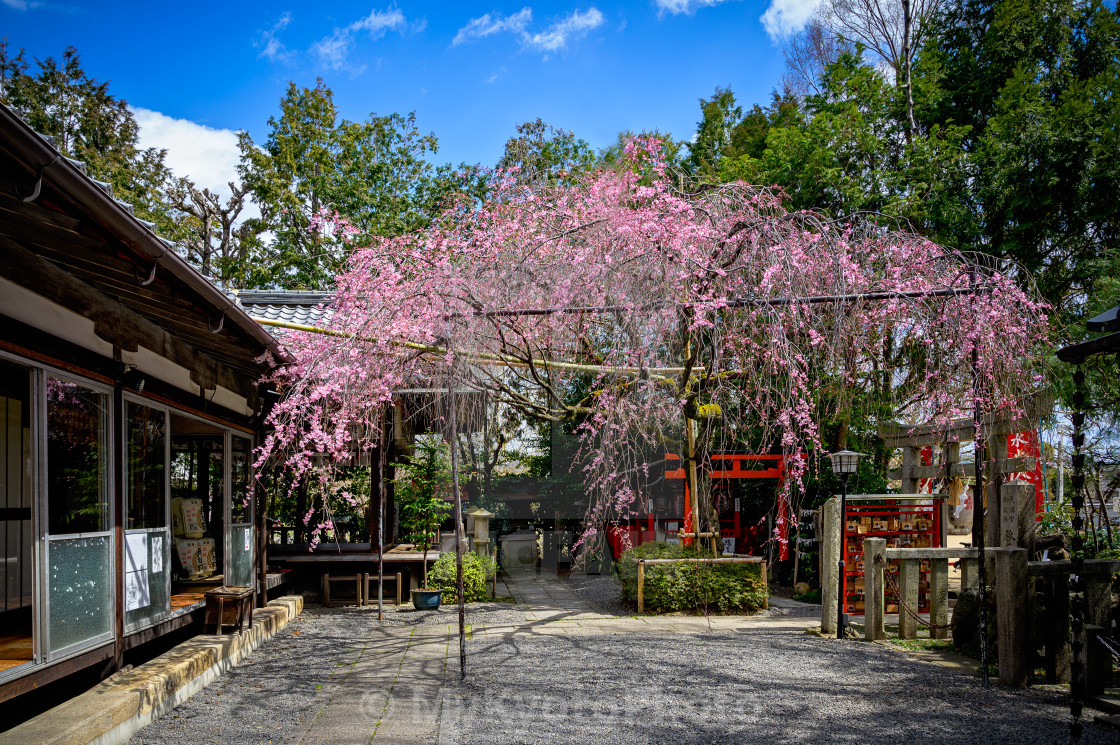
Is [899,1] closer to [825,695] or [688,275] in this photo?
[688,275]

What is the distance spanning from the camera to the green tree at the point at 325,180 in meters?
17.5

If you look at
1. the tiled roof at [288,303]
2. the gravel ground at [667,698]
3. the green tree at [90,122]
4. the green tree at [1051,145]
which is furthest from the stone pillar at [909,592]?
the green tree at [90,122]

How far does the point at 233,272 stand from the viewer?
17.8 meters

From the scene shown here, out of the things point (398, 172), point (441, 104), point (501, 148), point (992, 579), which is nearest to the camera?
point (992, 579)

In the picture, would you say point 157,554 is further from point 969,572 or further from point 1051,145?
point 1051,145

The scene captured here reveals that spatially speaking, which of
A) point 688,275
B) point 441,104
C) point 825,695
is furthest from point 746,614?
point 441,104

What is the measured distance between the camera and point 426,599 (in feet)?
30.1

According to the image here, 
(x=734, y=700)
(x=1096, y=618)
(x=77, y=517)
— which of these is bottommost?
(x=734, y=700)

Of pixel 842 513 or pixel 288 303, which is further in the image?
pixel 288 303

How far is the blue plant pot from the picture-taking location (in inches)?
361

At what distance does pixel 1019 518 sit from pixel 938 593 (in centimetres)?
188

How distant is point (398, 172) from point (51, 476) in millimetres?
15425

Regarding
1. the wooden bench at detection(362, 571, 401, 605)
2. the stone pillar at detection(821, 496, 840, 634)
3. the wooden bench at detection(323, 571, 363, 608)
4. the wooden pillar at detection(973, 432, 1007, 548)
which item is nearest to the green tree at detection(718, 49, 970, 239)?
the wooden pillar at detection(973, 432, 1007, 548)

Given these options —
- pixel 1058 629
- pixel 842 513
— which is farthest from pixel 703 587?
pixel 1058 629
